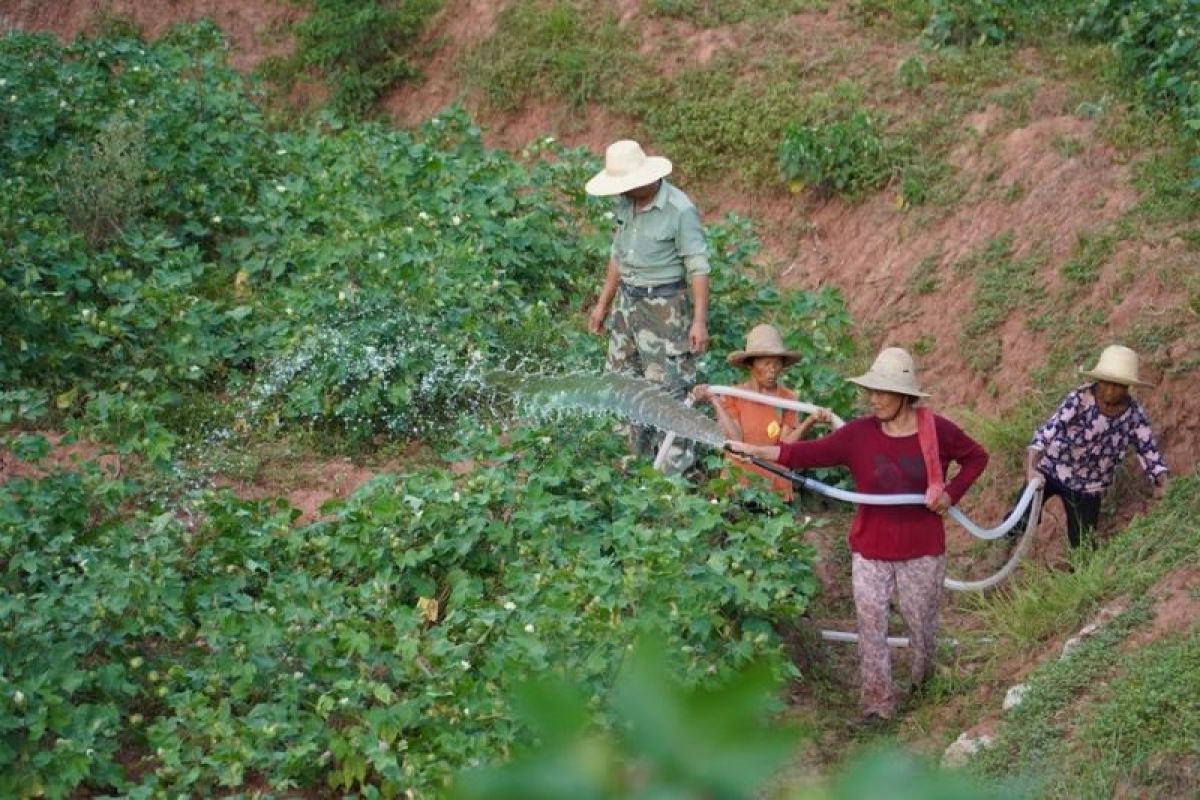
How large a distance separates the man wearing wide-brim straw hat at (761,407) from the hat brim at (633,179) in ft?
2.69

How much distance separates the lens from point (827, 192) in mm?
10516

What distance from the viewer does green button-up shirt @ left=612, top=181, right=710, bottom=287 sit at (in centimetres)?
770

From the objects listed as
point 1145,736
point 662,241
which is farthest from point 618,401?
point 1145,736

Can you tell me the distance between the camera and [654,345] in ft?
25.9

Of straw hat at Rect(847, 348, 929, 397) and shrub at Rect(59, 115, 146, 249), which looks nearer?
straw hat at Rect(847, 348, 929, 397)

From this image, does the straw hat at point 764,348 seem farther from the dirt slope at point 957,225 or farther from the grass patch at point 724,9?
the grass patch at point 724,9

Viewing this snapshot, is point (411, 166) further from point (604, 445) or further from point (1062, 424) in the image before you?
point (1062, 424)

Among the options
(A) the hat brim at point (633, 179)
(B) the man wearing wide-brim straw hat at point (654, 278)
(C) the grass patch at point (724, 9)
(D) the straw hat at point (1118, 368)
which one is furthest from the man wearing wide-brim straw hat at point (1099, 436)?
(C) the grass patch at point (724, 9)

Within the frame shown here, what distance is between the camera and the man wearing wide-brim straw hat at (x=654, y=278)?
25.2 feet

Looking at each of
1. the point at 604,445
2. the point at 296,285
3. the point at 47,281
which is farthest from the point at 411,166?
the point at 604,445

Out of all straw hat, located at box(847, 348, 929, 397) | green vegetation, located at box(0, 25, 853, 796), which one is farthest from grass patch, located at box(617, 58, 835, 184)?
straw hat, located at box(847, 348, 929, 397)

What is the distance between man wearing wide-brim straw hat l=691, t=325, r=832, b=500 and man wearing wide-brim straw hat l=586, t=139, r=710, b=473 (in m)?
0.35

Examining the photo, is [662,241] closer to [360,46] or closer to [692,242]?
[692,242]

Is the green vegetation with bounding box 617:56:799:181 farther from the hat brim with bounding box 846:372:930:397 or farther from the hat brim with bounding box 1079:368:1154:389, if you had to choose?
the hat brim with bounding box 846:372:930:397
